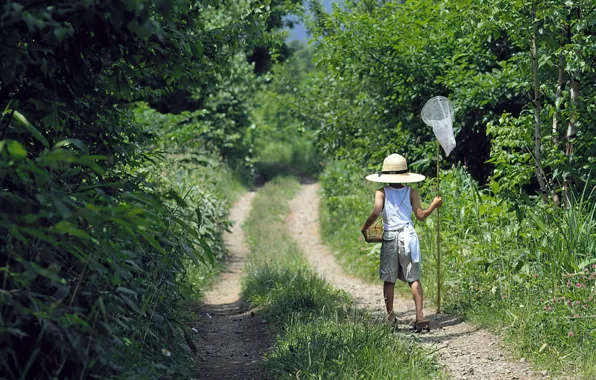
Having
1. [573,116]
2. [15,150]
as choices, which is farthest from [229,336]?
[15,150]

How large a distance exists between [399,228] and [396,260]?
335 mm

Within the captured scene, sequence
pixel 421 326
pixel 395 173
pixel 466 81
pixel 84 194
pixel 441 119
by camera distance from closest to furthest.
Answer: pixel 84 194
pixel 421 326
pixel 395 173
pixel 441 119
pixel 466 81

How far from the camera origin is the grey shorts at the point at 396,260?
7.66 meters

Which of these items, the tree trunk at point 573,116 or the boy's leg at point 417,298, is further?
the tree trunk at point 573,116

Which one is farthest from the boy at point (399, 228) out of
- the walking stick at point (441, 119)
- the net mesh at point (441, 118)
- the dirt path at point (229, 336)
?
the dirt path at point (229, 336)

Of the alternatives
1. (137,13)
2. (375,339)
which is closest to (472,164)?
(375,339)

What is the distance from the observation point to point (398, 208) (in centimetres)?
768

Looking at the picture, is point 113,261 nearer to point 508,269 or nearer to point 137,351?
point 137,351

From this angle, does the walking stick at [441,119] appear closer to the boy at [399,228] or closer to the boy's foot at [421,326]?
the boy at [399,228]

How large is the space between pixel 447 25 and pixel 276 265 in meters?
4.42

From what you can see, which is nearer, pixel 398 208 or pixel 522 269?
pixel 522 269

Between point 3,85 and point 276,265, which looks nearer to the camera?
point 3,85

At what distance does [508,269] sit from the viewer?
7586mm

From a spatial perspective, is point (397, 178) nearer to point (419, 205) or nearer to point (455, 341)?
point (419, 205)
